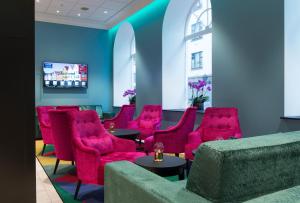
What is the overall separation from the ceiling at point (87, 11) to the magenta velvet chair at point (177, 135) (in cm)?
360

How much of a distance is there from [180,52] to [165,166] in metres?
4.45

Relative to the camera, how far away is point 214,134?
169 inches

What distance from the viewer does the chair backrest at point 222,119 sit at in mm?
4191

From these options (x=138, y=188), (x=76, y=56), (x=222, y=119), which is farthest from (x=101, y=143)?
(x=76, y=56)

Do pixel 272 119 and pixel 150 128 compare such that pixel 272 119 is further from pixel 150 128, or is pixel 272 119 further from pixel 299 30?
pixel 150 128

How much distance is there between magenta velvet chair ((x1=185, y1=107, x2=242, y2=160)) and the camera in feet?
13.6

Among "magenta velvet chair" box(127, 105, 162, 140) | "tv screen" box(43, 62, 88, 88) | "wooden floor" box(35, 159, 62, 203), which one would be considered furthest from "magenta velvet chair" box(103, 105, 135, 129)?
"tv screen" box(43, 62, 88, 88)

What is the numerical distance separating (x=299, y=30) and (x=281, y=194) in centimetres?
340

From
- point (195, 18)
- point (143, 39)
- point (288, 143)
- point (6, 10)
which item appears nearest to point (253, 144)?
point (288, 143)

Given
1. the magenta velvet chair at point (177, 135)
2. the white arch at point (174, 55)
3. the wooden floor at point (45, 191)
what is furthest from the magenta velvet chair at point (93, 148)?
the white arch at point (174, 55)

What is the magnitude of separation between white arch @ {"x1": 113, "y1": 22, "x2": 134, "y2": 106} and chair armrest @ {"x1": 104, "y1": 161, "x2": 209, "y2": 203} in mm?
7712

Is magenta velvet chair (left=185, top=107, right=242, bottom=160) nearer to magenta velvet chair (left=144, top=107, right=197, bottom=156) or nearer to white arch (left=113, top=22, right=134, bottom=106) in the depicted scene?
magenta velvet chair (left=144, top=107, right=197, bottom=156)

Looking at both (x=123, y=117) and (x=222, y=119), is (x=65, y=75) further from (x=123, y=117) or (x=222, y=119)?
(x=222, y=119)

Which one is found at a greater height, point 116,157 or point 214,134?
point 214,134
